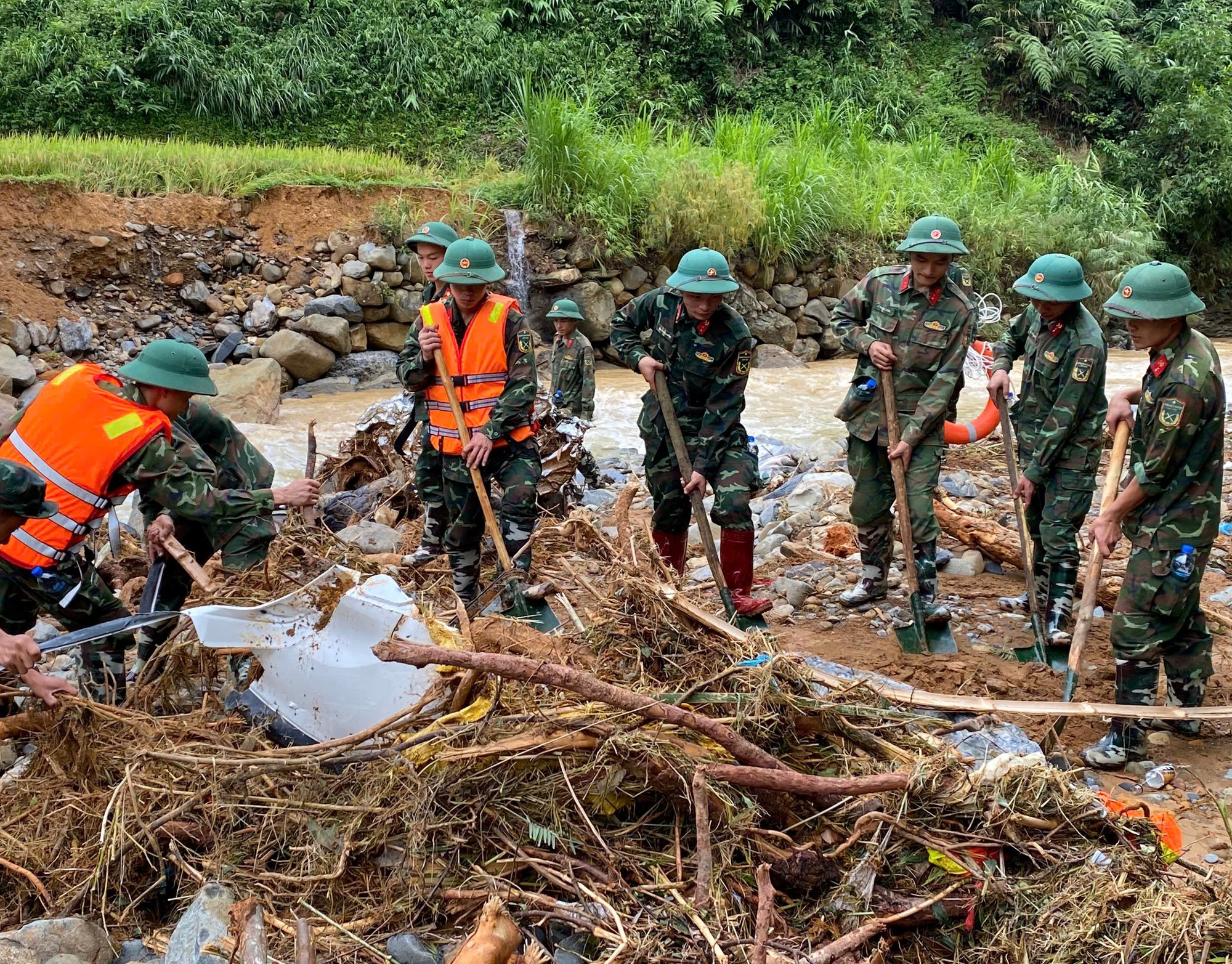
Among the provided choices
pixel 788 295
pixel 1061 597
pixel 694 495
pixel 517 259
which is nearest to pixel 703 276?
pixel 694 495

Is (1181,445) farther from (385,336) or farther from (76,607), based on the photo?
(385,336)

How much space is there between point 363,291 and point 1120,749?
10676 mm

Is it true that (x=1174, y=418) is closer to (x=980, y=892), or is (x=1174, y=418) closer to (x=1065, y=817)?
→ (x=1065, y=817)

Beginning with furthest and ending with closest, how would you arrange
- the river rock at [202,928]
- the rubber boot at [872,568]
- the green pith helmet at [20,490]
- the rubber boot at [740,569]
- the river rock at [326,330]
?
the river rock at [326,330] < the rubber boot at [872,568] < the rubber boot at [740,569] < the green pith helmet at [20,490] < the river rock at [202,928]

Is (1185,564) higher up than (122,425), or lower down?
lower down

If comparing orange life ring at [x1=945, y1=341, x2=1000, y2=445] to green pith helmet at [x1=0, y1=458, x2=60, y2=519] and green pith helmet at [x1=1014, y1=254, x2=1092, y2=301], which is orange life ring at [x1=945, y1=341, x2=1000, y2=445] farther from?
green pith helmet at [x1=0, y1=458, x2=60, y2=519]

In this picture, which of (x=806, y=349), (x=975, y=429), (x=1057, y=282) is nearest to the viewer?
(x=1057, y=282)

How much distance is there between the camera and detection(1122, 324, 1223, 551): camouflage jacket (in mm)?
3855

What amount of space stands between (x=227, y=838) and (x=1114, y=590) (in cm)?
444

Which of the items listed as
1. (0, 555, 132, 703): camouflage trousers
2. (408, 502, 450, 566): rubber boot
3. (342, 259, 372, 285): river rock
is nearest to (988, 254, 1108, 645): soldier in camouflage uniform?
(408, 502, 450, 566): rubber boot

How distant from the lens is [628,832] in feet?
9.46

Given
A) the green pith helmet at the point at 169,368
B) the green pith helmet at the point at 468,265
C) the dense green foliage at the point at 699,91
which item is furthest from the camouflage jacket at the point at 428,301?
the dense green foliage at the point at 699,91

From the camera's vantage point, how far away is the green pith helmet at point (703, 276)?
504 centimetres

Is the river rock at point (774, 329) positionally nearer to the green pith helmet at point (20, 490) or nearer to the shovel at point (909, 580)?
the shovel at point (909, 580)
